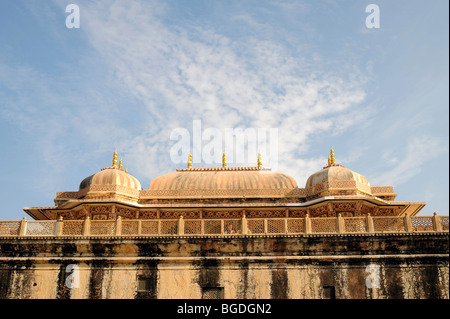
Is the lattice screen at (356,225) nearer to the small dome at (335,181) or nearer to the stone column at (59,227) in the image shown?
the small dome at (335,181)

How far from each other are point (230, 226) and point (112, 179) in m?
6.71

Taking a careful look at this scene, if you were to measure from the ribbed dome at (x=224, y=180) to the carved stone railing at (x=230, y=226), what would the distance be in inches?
187

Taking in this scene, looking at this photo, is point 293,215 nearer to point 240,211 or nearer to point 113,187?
point 240,211

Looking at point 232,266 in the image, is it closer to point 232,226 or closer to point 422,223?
→ point 232,226

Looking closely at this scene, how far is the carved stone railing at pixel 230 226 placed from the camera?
18.8 m

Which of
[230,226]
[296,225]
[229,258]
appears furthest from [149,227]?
A: [296,225]

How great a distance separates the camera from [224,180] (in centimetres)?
2450

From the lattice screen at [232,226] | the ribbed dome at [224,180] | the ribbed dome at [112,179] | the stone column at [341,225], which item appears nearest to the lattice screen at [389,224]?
the stone column at [341,225]

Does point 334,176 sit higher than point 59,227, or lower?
higher

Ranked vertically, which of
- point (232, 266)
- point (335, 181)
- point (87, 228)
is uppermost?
point (335, 181)

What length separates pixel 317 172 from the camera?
23.6 meters
